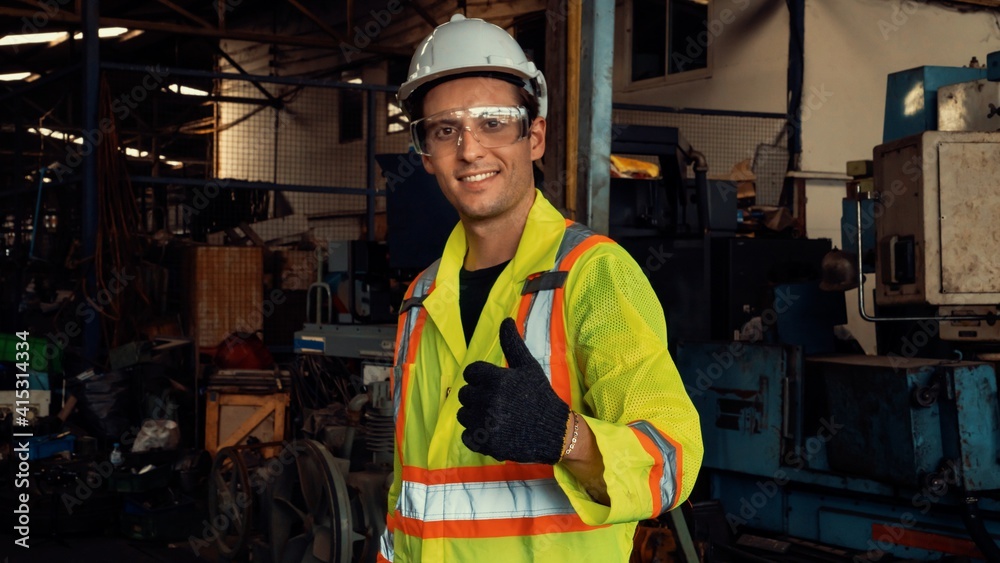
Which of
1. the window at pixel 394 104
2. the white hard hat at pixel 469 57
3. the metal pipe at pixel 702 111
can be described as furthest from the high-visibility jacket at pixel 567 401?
the window at pixel 394 104

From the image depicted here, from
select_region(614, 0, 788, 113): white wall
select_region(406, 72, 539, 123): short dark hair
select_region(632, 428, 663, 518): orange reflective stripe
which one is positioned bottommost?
select_region(632, 428, 663, 518): orange reflective stripe

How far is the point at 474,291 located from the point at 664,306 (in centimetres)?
324

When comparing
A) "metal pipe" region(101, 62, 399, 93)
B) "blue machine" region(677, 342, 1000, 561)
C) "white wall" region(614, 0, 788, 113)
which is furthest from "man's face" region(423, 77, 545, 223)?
"white wall" region(614, 0, 788, 113)

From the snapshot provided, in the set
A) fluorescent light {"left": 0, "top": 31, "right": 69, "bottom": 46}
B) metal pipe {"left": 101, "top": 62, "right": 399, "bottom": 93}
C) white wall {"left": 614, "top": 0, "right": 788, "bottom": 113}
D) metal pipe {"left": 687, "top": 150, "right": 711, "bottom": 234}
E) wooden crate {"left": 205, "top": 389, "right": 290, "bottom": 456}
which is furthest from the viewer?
fluorescent light {"left": 0, "top": 31, "right": 69, "bottom": 46}

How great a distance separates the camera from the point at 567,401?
137 centimetres

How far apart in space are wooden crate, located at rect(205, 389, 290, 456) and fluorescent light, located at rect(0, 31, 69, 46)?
9117 mm

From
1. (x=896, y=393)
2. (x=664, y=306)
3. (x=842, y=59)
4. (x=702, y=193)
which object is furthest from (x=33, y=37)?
(x=896, y=393)

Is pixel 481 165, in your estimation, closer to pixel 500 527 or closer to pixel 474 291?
pixel 474 291

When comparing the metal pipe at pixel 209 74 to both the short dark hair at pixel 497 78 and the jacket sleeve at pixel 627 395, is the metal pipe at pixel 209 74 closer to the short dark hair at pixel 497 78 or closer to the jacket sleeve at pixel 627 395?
the short dark hair at pixel 497 78

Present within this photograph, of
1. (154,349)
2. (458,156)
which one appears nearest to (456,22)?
(458,156)

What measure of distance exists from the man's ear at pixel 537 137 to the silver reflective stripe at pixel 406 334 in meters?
0.27

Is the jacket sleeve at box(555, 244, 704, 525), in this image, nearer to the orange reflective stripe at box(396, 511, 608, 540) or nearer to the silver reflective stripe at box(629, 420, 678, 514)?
the silver reflective stripe at box(629, 420, 678, 514)

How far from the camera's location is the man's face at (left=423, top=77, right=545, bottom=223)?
1.63m

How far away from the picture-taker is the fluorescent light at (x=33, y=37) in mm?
13105
